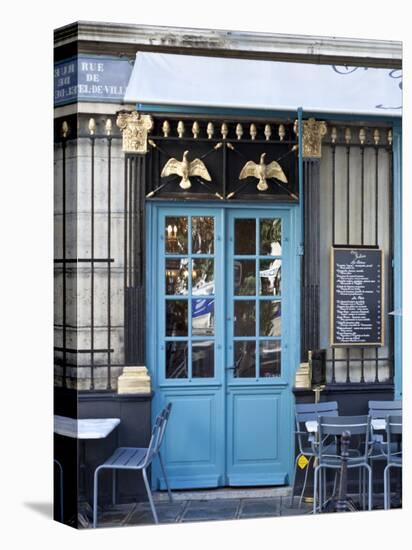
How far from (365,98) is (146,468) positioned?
344 centimetres

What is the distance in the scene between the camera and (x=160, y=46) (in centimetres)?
816

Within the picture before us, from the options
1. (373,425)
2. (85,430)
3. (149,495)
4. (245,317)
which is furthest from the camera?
(373,425)

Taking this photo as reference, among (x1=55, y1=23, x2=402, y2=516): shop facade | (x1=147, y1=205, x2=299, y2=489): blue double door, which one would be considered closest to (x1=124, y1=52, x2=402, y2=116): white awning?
(x1=55, y1=23, x2=402, y2=516): shop facade

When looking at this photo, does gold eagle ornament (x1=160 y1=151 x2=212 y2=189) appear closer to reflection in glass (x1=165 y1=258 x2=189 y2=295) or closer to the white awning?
the white awning

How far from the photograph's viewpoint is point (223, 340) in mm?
8453

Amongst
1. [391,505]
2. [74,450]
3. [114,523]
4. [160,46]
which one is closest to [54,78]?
[160,46]

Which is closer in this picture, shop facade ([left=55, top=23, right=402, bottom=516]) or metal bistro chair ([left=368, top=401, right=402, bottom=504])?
shop facade ([left=55, top=23, right=402, bottom=516])

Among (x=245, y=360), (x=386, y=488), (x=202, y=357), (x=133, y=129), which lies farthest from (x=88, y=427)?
(x=386, y=488)

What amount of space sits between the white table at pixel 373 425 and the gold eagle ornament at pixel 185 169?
6.89 feet

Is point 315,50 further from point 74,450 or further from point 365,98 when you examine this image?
point 74,450

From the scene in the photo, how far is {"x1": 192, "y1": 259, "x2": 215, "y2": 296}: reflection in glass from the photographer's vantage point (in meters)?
8.38

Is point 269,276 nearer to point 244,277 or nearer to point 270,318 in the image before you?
point 244,277

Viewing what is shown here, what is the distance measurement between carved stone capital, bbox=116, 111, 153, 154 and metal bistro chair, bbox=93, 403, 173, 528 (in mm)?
2026

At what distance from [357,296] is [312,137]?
134 cm
